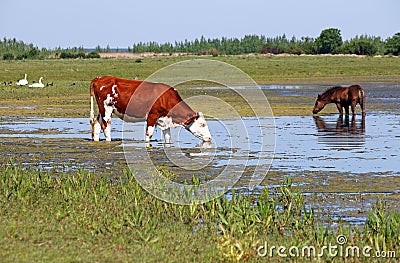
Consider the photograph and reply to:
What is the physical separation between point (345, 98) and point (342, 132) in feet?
17.0

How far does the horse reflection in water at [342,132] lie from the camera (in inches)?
740

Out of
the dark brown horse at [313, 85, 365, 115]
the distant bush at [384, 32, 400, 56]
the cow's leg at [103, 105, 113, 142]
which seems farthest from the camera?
the distant bush at [384, 32, 400, 56]

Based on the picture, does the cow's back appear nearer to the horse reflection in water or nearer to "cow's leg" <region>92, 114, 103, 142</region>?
"cow's leg" <region>92, 114, 103, 142</region>

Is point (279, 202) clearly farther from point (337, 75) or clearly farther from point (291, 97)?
point (337, 75)

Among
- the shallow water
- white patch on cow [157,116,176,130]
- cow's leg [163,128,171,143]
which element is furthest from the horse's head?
white patch on cow [157,116,176,130]

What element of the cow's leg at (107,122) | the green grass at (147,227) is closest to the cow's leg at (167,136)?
the cow's leg at (107,122)

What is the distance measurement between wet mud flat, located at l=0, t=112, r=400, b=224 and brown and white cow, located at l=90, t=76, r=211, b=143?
0.44m

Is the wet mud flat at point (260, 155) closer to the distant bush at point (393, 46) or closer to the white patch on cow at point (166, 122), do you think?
the white patch on cow at point (166, 122)

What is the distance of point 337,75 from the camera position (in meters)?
57.6

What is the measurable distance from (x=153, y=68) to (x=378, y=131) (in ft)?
134

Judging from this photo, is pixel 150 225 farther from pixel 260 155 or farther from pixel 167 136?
pixel 167 136

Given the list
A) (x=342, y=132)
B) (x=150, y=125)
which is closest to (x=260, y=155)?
(x=150, y=125)

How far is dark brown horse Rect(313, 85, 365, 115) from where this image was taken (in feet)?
84.9

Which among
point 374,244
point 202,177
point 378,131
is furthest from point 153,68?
point 374,244
